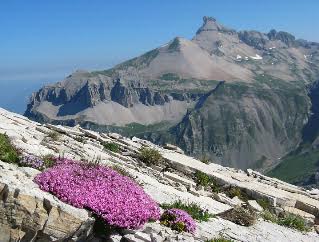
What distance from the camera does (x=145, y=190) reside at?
24.5 metres

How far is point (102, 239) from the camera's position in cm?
1880

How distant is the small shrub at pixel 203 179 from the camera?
32.1 meters

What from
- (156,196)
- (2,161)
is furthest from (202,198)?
(2,161)

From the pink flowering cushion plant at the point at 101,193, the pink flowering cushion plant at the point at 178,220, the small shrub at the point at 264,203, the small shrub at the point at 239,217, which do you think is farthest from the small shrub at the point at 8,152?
the small shrub at the point at 264,203

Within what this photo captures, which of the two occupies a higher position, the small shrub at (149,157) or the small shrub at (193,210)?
the small shrub at (193,210)

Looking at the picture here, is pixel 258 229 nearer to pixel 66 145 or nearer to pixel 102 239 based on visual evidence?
pixel 102 239

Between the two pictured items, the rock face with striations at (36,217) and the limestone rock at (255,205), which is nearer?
the rock face with striations at (36,217)

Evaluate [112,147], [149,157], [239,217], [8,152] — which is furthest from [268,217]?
[8,152]

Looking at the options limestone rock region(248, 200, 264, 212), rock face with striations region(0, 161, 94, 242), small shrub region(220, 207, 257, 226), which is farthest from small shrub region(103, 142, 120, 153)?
rock face with striations region(0, 161, 94, 242)

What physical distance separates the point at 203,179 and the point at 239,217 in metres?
7.93

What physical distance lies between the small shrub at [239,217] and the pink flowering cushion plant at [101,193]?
5.66 metres

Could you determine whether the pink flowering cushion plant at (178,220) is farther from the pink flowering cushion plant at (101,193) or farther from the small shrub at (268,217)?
the small shrub at (268,217)

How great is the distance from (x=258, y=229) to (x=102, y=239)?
8.36m

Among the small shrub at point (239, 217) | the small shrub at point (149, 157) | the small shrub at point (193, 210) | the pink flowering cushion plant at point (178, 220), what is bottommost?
the small shrub at point (239, 217)
